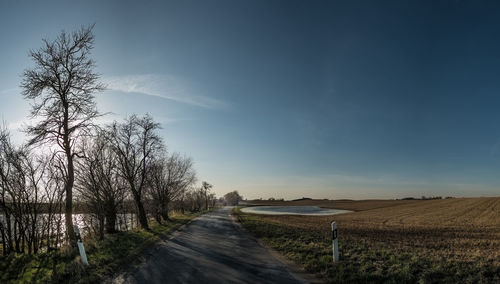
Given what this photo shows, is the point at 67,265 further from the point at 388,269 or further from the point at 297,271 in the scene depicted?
the point at 388,269

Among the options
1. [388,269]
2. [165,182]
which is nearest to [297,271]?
[388,269]

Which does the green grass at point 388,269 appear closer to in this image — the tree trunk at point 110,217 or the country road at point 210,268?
the country road at point 210,268

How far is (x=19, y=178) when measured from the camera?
1238 centimetres

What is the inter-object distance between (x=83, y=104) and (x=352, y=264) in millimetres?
12796

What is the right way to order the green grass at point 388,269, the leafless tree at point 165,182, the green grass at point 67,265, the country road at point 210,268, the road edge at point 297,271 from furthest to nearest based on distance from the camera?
the leafless tree at point 165,182
the green grass at point 67,265
the country road at point 210,268
the road edge at point 297,271
the green grass at point 388,269

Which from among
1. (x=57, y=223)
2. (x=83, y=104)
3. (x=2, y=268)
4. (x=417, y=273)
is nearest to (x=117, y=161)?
(x=57, y=223)

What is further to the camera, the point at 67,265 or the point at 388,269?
the point at 67,265

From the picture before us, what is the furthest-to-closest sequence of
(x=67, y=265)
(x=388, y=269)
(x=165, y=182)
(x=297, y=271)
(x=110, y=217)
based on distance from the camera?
(x=165, y=182) → (x=110, y=217) → (x=67, y=265) → (x=297, y=271) → (x=388, y=269)

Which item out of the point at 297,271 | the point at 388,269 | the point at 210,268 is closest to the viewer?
the point at 388,269

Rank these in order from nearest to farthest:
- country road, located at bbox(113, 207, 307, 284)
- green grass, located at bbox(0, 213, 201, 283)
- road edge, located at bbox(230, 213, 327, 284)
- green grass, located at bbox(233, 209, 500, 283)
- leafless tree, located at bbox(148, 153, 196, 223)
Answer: green grass, located at bbox(233, 209, 500, 283) < road edge, located at bbox(230, 213, 327, 284) < country road, located at bbox(113, 207, 307, 284) < green grass, located at bbox(0, 213, 201, 283) < leafless tree, located at bbox(148, 153, 196, 223)

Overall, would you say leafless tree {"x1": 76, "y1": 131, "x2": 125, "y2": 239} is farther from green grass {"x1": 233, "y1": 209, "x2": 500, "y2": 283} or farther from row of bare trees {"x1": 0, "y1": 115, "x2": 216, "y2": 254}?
green grass {"x1": 233, "y1": 209, "x2": 500, "y2": 283}

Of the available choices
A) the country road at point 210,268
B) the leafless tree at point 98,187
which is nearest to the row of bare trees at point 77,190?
the leafless tree at point 98,187

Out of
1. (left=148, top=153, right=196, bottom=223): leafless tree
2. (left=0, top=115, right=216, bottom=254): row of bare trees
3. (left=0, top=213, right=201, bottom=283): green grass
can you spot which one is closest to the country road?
(left=0, top=213, right=201, bottom=283): green grass

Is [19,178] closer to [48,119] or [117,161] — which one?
[48,119]
